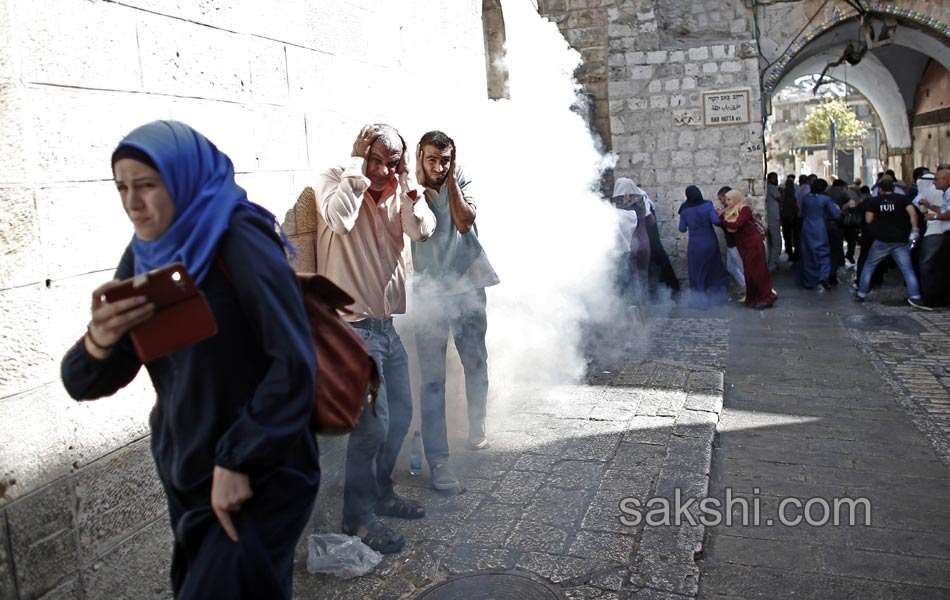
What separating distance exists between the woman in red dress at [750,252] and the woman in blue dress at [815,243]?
157 centimetres

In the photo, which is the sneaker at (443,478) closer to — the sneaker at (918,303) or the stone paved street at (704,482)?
the stone paved street at (704,482)

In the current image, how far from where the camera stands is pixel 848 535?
3.70m

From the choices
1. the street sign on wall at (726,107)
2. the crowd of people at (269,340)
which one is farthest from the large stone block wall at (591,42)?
the crowd of people at (269,340)

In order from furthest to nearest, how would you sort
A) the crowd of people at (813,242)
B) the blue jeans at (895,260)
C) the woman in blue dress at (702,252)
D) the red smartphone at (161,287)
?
the woman in blue dress at (702,252), the blue jeans at (895,260), the crowd of people at (813,242), the red smartphone at (161,287)

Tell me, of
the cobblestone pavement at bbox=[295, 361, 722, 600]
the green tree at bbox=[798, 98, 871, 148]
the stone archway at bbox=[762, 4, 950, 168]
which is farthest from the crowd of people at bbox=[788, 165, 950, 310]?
the green tree at bbox=[798, 98, 871, 148]

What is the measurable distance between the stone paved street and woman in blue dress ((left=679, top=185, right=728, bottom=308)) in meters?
3.62

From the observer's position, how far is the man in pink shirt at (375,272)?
11.6 ft

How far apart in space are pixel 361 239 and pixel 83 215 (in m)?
1.29

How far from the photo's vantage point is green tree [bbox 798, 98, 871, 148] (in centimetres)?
3934

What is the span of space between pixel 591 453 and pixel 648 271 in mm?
7054

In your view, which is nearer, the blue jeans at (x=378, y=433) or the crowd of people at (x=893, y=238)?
the blue jeans at (x=378, y=433)

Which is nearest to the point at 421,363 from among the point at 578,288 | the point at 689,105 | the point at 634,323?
the point at 578,288

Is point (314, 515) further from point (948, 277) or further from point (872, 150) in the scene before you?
point (872, 150)

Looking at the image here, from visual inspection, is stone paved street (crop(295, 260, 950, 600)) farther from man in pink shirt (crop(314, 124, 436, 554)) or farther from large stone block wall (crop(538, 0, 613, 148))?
large stone block wall (crop(538, 0, 613, 148))
